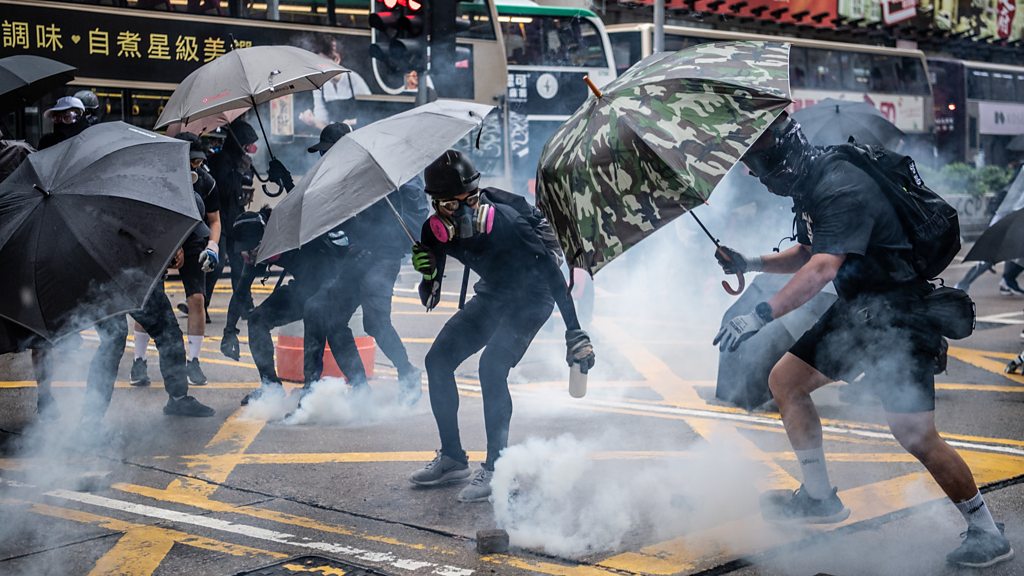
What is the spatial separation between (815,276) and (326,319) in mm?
3407

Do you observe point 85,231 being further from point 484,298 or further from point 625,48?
point 625,48

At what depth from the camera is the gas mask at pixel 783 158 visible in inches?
149

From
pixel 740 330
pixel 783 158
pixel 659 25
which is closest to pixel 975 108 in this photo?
pixel 659 25

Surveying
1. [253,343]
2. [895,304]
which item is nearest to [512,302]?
[895,304]

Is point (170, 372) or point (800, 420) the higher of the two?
point (800, 420)

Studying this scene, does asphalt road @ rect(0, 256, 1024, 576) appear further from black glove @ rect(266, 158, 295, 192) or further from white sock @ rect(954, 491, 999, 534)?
black glove @ rect(266, 158, 295, 192)

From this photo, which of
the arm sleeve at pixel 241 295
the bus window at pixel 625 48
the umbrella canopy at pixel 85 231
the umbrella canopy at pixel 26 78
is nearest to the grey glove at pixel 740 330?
the umbrella canopy at pixel 85 231

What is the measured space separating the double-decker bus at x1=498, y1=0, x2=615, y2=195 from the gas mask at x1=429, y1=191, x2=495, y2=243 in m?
12.7

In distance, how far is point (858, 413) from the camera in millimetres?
6586

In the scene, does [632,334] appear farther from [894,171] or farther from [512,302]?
[894,171]

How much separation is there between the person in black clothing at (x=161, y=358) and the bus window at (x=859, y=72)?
19.7 meters

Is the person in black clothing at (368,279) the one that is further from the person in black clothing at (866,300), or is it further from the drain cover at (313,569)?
the person in black clothing at (866,300)

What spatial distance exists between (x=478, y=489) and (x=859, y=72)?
21.3 m

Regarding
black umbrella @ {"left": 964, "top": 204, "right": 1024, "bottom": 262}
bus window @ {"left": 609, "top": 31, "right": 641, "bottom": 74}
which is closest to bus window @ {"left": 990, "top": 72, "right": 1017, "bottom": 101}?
bus window @ {"left": 609, "top": 31, "right": 641, "bottom": 74}
